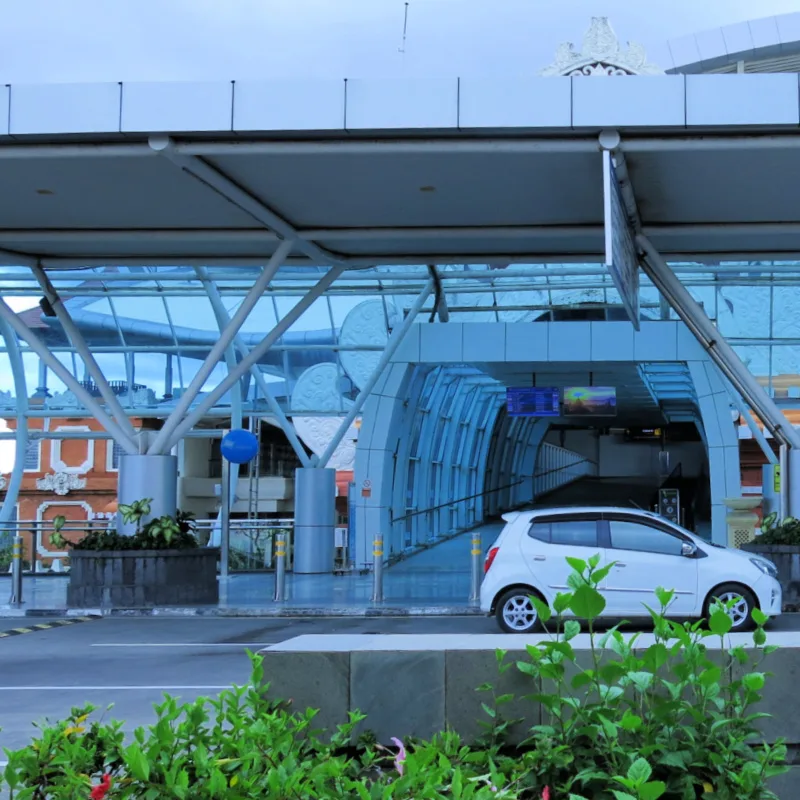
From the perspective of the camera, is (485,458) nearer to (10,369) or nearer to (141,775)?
(10,369)

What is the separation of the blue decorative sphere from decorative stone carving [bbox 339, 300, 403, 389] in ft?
30.4

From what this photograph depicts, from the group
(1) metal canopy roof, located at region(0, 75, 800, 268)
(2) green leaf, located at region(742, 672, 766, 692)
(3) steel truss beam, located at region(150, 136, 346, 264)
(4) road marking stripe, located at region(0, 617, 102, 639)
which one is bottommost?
(4) road marking stripe, located at region(0, 617, 102, 639)

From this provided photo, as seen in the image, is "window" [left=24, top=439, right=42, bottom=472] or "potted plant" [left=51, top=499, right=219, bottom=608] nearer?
"potted plant" [left=51, top=499, right=219, bottom=608]

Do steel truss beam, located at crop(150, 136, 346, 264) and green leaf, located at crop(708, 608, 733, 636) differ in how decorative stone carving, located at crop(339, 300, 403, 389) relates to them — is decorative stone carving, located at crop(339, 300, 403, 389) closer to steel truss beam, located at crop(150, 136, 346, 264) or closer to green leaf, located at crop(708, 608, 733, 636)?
steel truss beam, located at crop(150, 136, 346, 264)

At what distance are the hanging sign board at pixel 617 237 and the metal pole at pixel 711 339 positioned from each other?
150 centimetres

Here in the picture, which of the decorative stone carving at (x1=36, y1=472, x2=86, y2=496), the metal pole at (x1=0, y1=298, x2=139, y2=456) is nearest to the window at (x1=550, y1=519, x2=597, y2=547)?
the metal pole at (x1=0, y1=298, x2=139, y2=456)

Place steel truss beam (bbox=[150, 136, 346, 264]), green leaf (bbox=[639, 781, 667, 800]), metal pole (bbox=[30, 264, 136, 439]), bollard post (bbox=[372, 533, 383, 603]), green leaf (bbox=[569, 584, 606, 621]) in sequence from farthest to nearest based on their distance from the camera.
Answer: metal pole (bbox=[30, 264, 136, 439]), bollard post (bbox=[372, 533, 383, 603]), steel truss beam (bbox=[150, 136, 346, 264]), green leaf (bbox=[569, 584, 606, 621]), green leaf (bbox=[639, 781, 667, 800])

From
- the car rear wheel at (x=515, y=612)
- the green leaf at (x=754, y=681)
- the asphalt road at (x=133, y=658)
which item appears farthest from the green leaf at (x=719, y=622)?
the car rear wheel at (x=515, y=612)

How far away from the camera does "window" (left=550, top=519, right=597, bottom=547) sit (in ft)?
51.5

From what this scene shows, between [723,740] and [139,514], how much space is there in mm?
16392

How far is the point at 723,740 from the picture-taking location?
4.59m

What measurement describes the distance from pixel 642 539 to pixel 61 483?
129ft

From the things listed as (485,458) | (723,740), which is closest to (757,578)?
(723,740)

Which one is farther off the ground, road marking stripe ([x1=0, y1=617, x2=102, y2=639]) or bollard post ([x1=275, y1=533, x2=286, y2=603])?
bollard post ([x1=275, y1=533, x2=286, y2=603])
